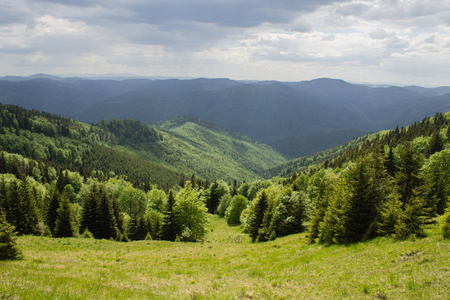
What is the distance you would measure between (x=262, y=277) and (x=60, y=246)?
1082 inches

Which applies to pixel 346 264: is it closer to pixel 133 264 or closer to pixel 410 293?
pixel 410 293

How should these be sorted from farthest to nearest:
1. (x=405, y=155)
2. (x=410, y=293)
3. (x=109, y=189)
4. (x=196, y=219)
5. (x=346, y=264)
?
(x=109, y=189), (x=196, y=219), (x=405, y=155), (x=346, y=264), (x=410, y=293)

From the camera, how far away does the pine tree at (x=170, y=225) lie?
48.7 m

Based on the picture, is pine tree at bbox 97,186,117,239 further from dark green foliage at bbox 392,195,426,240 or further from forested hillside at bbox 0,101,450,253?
dark green foliage at bbox 392,195,426,240

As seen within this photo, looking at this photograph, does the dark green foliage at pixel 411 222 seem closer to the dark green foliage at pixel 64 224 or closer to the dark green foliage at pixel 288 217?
the dark green foliage at pixel 288 217

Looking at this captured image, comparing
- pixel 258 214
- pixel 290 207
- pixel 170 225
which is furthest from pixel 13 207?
pixel 290 207

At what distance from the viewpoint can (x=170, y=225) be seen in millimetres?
49156

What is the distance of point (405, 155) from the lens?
26.9 metres

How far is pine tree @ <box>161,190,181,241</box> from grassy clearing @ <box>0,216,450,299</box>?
18.5 meters

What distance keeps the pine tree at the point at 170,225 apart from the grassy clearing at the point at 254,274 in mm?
18477

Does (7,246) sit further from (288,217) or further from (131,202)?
(131,202)

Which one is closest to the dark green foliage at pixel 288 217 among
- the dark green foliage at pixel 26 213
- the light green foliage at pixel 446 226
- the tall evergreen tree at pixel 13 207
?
the light green foliage at pixel 446 226

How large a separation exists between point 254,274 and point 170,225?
30925 mm

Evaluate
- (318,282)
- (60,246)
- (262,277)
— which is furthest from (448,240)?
(60,246)
